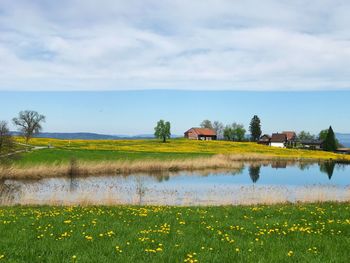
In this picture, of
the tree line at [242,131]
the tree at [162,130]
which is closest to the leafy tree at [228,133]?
the tree line at [242,131]

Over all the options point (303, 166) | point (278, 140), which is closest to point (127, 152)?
point (303, 166)

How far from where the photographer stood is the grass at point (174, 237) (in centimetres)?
923

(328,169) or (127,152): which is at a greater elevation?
(127,152)

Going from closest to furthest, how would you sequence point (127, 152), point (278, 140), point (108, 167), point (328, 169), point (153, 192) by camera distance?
point (153, 192) < point (108, 167) < point (328, 169) < point (127, 152) < point (278, 140)

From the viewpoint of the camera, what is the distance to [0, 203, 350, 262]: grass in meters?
9.23

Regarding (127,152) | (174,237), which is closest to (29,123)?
(127,152)

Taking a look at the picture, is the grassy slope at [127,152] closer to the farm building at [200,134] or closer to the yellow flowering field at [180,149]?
the yellow flowering field at [180,149]

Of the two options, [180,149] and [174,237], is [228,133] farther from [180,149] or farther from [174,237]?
[174,237]

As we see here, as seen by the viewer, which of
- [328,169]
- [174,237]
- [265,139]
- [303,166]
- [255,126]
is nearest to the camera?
[174,237]

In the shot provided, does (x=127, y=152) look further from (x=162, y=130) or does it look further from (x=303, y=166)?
(x=162, y=130)

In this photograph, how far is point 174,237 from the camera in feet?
36.3

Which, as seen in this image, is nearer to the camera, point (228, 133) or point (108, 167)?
point (108, 167)

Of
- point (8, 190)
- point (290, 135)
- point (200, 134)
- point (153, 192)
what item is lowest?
point (8, 190)

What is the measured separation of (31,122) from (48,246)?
298 feet
